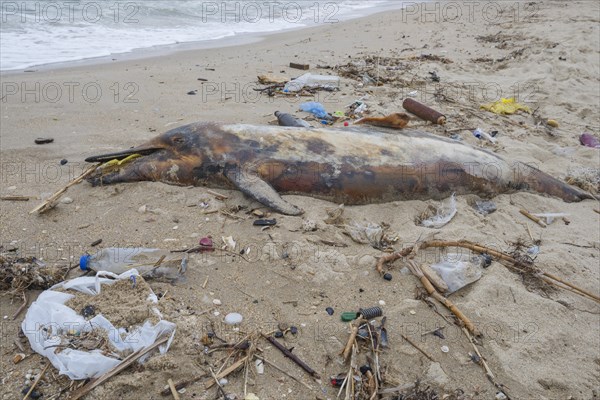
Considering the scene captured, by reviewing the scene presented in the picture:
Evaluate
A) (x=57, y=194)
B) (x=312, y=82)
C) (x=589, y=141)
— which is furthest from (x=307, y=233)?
(x=589, y=141)

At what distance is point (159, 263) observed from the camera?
301cm

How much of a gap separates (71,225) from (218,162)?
4.34ft

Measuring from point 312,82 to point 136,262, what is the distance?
4898 mm

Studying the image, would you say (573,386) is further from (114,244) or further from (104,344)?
(114,244)

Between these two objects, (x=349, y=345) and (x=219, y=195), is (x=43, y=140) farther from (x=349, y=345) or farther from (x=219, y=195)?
(x=349, y=345)

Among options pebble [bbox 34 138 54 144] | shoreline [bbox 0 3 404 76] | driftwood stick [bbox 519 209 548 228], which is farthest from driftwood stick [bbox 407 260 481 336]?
shoreline [bbox 0 3 404 76]

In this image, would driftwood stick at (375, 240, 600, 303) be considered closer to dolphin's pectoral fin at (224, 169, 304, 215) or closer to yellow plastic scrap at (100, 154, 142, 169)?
dolphin's pectoral fin at (224, 169, 304, 215)

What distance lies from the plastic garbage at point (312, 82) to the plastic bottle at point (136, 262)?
4291 millimetres

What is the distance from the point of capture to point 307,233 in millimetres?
3557

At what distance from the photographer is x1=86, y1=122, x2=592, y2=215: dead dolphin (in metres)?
4.06

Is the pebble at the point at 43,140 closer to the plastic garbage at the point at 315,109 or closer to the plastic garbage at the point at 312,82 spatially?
the plastic garbage at the point at 315,109

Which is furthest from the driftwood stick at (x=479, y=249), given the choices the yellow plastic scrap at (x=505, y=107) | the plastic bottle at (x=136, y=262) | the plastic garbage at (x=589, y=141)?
the yellow plastic scrap at (x=505, y=107)

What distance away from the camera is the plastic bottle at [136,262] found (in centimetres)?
294

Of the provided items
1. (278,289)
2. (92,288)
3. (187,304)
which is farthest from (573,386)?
(92,288)
